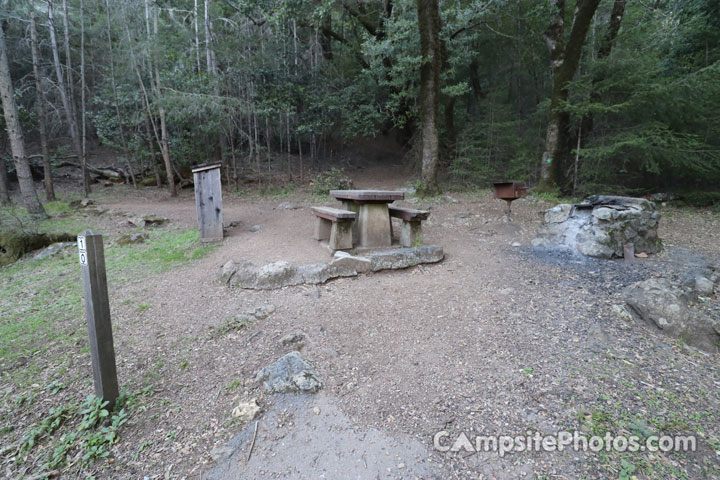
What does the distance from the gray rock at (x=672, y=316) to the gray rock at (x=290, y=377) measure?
8.60 feet

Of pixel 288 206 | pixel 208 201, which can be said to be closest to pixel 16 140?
pixel 208 201

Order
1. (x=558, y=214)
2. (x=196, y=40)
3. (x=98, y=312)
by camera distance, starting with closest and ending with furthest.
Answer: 1. (x=98, y=312)
2. (x=558, y=214)
3. (x=196, y=40)

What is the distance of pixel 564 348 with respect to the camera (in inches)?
94.1

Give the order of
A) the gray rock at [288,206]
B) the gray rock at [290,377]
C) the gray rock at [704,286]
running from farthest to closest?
the gray rock at [288,206] → the gray rock at [704,286] → the gray rock at [290,377]

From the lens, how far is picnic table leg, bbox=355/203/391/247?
4.50 metres

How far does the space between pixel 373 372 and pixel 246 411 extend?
2.73ft

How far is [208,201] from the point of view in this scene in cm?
554

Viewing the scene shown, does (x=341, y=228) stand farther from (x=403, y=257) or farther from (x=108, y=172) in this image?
(x=108, y=172)

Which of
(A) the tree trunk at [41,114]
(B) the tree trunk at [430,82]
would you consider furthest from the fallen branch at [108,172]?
(B) the tree trunk at [430,82]

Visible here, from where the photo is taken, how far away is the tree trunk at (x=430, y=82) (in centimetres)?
751

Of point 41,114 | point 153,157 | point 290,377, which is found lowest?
point 290,377

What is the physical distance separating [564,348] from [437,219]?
4.45 meters

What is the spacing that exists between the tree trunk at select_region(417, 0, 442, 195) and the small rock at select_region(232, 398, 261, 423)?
6.94 metres

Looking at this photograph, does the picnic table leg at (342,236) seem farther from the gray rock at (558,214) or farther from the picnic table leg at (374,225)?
the gray rock at (558,214)
